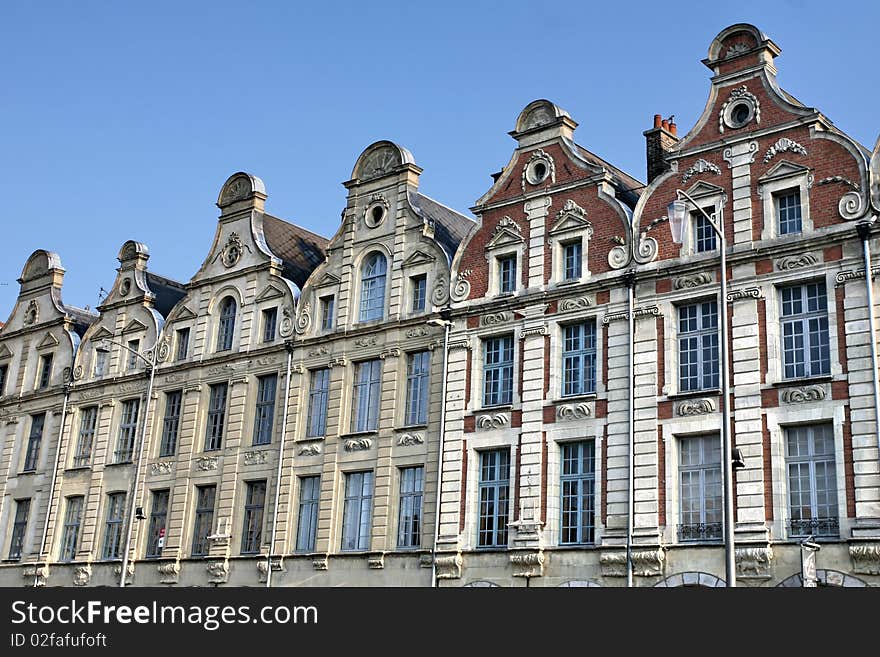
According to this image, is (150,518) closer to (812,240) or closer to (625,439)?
(625,439)

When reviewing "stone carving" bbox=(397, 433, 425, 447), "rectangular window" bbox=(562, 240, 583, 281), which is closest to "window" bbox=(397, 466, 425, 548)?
"stone carving" bbox=(397, 433, 425, 447)

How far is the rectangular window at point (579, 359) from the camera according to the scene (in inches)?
1071

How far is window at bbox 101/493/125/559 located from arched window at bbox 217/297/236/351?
19.7 ft

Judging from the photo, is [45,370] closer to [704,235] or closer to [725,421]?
[704,235]

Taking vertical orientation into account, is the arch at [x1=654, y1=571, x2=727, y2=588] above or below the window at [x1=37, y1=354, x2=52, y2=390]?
below

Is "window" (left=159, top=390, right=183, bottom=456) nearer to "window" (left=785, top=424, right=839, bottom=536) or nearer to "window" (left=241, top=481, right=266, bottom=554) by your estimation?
"window" (left=241, top=481, right=266, bottom=554)

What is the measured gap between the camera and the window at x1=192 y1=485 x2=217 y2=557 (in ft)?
111

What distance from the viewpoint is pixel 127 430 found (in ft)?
124

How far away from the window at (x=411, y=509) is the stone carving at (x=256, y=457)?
16.6 ft

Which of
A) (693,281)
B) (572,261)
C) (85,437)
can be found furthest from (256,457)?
(693,281)

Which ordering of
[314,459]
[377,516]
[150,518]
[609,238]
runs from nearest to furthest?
[609,238], [377,516], [314,459], [150,518]

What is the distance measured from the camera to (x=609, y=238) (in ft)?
90.5
